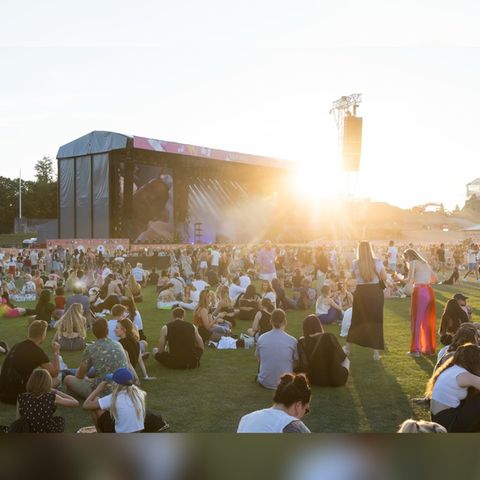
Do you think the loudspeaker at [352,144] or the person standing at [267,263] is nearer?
the person standing at [267,263]

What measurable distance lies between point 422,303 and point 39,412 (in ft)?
18.7

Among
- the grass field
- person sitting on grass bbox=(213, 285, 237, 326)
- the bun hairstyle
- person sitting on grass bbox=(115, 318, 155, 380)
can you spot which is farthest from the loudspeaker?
the bun hairstyle

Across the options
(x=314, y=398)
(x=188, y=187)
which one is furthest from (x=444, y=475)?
(x=188, y=187)

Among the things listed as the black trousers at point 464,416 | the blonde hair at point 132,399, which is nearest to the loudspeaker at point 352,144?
the black trousers at point 464,416

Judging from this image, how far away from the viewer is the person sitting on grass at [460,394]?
13.2 feet

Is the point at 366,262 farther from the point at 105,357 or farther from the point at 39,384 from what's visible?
the point at 39,384

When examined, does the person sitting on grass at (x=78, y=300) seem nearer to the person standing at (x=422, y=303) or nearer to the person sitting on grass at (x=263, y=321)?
the person sitting on grass at (x=263, y=321)

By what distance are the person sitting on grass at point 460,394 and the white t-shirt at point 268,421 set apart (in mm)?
1641

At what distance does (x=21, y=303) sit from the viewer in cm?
1535

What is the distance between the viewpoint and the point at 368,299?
7.74 metres

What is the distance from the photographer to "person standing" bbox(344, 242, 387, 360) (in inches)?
302

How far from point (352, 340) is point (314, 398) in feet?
6.15

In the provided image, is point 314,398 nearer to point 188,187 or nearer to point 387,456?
point 387,456

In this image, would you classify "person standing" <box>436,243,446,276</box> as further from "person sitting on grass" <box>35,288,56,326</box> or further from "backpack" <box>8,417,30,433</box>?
"backpack" <box>8,417,30,433</box>
